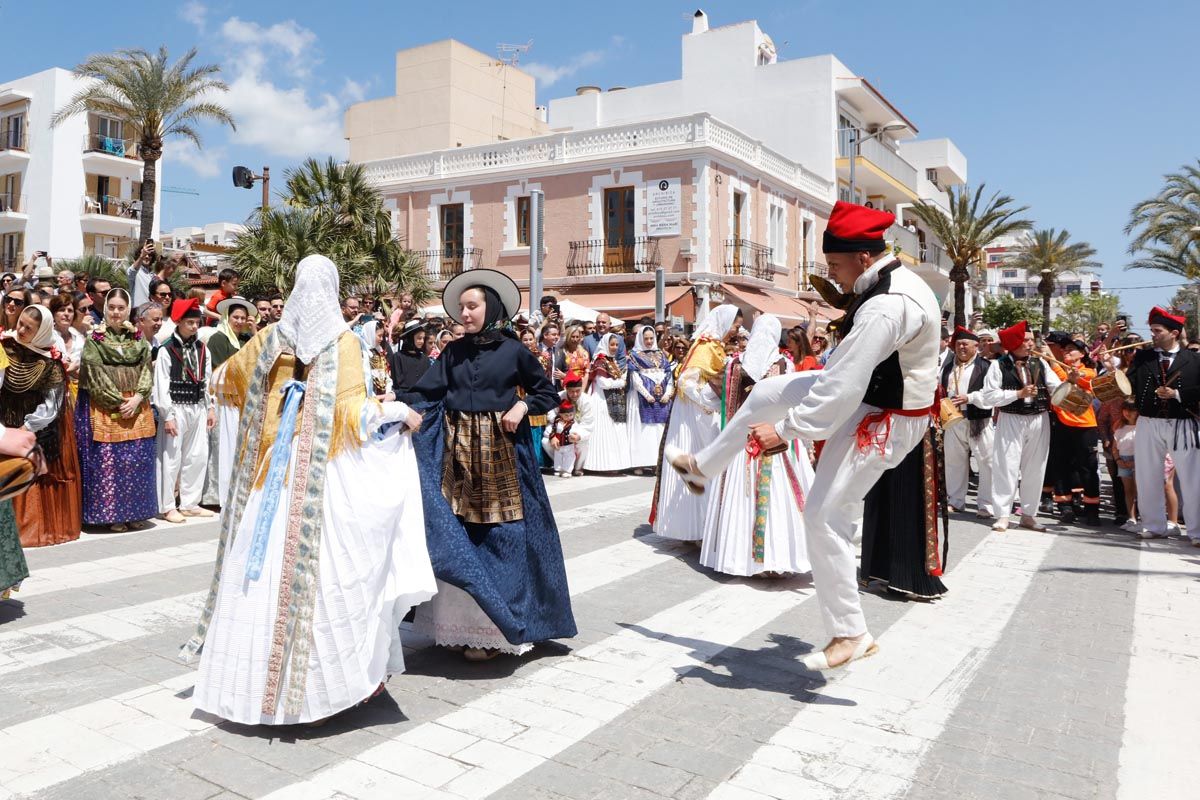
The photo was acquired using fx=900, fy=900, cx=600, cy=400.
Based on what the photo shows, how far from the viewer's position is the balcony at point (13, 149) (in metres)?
45.7

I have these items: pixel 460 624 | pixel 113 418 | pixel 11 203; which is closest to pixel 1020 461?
pixel 460 624

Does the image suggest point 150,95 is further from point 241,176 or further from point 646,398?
point 646,398

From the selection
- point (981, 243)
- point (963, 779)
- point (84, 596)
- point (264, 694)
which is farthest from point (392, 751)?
point (981, 243)

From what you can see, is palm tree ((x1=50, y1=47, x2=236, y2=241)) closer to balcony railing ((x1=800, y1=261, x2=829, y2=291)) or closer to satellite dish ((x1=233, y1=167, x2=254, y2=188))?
satellite dish ((x1=233, y1=167, x2=254, y2=188))

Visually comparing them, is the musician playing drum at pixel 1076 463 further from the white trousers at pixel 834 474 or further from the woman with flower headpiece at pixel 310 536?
Answer: the woman with flower headpiece at pixel 310 536

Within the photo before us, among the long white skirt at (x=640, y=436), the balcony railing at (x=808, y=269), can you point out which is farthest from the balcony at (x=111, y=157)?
the long white skirt at (x=640, y=436)

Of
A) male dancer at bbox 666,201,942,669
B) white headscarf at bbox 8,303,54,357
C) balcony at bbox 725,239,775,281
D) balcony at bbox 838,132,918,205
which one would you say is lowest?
male dancer at bbox 666,201,942,669

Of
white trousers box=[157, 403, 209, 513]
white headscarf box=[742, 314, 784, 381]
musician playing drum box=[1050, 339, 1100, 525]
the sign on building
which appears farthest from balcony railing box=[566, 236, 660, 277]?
white headscarf box=[742, 314, 784, 381]

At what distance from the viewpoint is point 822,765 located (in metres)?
3.44

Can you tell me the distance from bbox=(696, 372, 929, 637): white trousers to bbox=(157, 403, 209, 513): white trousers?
606cm

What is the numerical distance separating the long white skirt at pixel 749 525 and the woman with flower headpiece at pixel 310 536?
3044 millimetres

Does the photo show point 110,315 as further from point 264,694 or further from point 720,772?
point 720,772

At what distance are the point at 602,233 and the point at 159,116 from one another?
14.6 meters

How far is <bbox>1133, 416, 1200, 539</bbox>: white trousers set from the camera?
8.45 m
